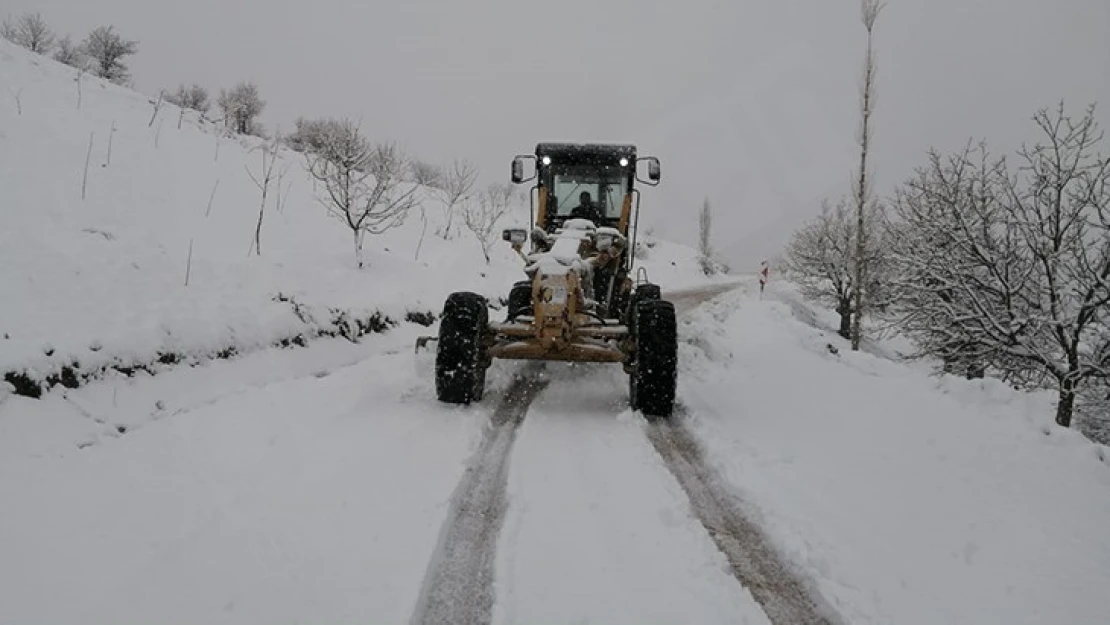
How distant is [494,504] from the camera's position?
12.3 ft

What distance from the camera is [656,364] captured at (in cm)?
574

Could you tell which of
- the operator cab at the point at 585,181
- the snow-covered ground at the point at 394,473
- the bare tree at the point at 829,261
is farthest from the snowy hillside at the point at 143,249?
the bare tree at the point at 829,261

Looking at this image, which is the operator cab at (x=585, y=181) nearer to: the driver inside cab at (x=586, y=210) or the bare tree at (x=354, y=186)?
the driver inside cab at (x=586, y=210)

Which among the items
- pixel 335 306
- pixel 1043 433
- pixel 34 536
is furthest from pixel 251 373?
pixel 1043 433

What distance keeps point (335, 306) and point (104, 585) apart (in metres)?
6.85

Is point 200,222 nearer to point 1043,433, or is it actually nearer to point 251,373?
point 251,373

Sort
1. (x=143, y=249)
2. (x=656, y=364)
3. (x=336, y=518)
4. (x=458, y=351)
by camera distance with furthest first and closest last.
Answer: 1. (x=143, y=249)
2. (x=458, y=351)
3. (x=656, y=364)
4. (x=336, y=518)

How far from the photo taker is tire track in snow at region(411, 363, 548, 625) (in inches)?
104

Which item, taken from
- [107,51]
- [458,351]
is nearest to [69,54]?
[107,51]

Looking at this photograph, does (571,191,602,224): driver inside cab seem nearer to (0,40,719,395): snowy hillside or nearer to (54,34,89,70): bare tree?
(0,40,719,395): snowy hillside

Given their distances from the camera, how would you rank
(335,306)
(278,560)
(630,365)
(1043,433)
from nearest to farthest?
1. (278,560)
2. (1043,433)
3. (630,365)
4. (335,306)

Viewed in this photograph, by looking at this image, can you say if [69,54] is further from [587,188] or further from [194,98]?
[587,188]

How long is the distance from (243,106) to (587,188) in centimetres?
3019

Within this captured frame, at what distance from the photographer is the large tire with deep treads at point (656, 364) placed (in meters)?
5.75
